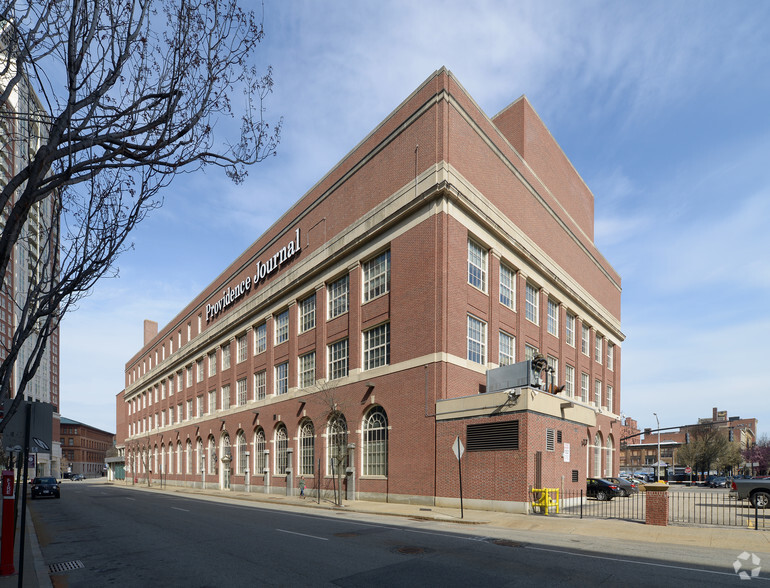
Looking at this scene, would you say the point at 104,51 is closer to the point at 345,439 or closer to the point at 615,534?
the point at 615,534

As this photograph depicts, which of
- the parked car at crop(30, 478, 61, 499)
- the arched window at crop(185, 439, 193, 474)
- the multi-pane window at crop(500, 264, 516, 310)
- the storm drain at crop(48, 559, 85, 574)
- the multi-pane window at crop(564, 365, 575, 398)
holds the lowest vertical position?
the arched window at crop(185, 439, 193, 474)

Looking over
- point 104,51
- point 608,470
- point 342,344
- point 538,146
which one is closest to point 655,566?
point 104,51

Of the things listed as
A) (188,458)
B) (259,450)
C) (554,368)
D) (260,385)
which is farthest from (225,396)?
(554,368)

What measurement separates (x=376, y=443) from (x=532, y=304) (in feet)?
49.4

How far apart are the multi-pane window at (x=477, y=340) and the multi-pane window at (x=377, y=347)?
4614 mm

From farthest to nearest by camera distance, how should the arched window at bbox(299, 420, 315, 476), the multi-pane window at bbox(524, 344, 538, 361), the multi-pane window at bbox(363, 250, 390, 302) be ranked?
the arched window at bbox(299, 420, 315, 476) < the multi-pane window at bbox(524, 344, 538, 361) < the multi-pane window at bbox(363, 250, 390, 302)

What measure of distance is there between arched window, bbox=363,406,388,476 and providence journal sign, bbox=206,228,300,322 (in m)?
16.1

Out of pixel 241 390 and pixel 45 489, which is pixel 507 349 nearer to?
pixel 241 390

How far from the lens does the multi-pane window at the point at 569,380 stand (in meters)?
45.4

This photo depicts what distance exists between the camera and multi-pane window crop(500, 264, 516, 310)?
34906mm

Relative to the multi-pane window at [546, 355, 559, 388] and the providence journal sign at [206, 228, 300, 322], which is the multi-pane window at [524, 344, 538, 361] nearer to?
the multi-pane window at [546, 355, 559, 388]

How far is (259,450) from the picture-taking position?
47125mm

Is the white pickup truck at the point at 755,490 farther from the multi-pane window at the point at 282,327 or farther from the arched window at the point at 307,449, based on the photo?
the multi-pane window at the point at 282,327

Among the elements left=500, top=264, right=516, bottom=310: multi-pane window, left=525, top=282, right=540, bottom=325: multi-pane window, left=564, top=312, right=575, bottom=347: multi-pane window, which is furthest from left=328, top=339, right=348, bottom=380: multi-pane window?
→ left=564, top=312, right=575, bottom=347: multi-pane window
